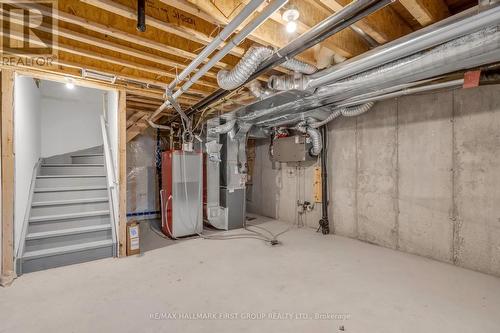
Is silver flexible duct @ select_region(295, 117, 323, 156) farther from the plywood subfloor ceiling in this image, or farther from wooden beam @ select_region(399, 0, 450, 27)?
wooden beam @ select_region(399, 0, 450, 27)

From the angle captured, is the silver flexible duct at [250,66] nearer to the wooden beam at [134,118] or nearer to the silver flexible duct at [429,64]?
the silver flexible duct at [429,64]

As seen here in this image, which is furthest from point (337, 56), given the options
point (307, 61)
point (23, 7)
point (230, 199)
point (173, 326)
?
point (230, 199)

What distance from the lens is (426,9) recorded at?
179 cm

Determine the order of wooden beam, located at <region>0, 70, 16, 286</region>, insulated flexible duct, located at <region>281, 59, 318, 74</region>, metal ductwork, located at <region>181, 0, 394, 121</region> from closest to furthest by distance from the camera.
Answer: metal ductwork, located at <region>181, 0, 394, 121</region> → insulated flexible duct, located at <region>281, 59, 318, 74</region> → wooden beam, located at <region>0, 70, 16, 286</region>

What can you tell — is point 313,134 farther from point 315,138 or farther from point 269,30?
point 269,30

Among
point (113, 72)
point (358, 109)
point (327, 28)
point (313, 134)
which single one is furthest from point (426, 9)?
point (113, 72)

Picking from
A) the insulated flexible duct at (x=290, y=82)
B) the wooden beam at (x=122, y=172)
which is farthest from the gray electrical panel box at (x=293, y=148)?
the wooden beam at (x=122, y=172)

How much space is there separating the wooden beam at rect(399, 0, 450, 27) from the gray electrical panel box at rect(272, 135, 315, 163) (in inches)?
98.6

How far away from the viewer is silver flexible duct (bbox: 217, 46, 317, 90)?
81.6 inches

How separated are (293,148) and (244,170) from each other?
110cm

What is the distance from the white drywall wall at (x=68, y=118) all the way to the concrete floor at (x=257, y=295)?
3023mm


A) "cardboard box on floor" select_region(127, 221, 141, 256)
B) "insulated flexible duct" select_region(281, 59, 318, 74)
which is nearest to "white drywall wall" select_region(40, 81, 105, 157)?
"cardboard box on floor" select_region(127, 221, 141, 256)

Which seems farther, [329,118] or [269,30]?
[329,118]

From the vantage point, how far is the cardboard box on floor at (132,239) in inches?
126
